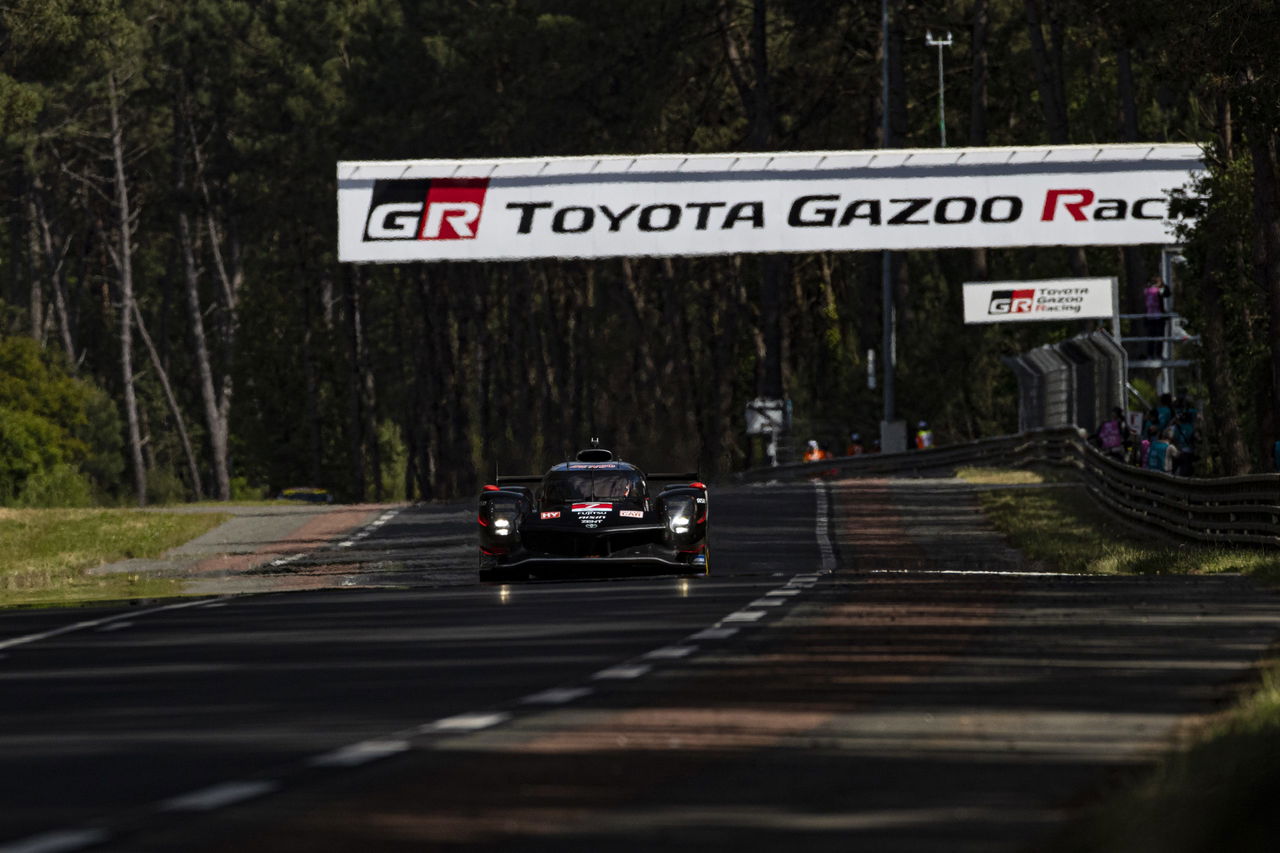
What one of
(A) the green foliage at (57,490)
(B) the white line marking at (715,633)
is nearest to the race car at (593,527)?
(B) the white line marking at (715,633)

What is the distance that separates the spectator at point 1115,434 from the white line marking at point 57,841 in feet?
110

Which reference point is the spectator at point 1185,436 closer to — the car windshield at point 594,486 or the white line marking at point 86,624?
the car windshield at point 594,486

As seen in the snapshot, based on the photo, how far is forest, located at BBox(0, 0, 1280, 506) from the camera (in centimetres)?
7300

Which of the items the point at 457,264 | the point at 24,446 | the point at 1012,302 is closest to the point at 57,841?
the point at 1012,302

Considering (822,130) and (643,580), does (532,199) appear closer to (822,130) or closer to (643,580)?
(643,580)

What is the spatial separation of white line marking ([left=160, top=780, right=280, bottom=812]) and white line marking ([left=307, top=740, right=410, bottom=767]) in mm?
540

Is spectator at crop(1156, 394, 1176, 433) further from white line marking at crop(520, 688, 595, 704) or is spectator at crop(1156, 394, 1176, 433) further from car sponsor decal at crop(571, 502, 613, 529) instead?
white line marking at crop(520, 688, 595, 704)

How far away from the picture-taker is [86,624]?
61.5ft

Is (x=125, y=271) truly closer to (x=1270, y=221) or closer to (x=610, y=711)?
(x=1270, y=221)

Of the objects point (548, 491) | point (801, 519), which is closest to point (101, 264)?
point (801, 519)

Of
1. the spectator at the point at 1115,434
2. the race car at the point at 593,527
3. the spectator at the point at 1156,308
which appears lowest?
the race car at the point at 593,527

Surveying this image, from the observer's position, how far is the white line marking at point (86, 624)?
56.7 ft

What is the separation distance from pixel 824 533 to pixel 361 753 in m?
27.0

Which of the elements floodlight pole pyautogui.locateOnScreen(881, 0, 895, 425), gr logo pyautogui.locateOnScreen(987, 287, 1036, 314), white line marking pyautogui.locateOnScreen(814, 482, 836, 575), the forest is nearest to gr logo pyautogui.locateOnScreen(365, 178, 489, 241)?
the forest
